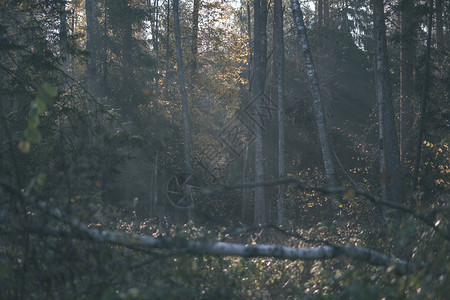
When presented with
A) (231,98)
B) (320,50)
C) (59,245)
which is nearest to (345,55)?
(320,50)

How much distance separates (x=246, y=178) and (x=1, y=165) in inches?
625

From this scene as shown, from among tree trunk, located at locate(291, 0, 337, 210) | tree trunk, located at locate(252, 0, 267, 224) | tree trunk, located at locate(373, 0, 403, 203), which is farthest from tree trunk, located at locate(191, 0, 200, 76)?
tree trunk, located at locate(373, 0, 403, 203)

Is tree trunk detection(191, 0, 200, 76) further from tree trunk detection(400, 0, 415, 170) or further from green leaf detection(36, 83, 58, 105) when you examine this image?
green leaf detection(36, 83, 58, 105)

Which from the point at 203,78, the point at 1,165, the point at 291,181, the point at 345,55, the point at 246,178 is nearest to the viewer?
the point at 291,181

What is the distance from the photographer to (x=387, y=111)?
13.5 m

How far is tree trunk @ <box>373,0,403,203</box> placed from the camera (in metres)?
13.0

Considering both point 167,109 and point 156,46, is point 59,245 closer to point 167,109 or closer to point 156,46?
point 167,109

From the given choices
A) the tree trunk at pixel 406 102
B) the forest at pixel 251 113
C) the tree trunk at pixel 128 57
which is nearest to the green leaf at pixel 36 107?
the forest at pixel 251 113

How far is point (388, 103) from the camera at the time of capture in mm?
13406

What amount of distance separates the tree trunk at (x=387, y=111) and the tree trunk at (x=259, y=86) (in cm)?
553

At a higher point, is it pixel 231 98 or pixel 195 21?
pixel 195 21

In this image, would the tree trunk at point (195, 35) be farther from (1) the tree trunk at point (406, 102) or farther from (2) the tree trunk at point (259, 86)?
(1) the tree trunk at point (406, 102)

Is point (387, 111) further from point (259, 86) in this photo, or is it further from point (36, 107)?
point (36, 107)

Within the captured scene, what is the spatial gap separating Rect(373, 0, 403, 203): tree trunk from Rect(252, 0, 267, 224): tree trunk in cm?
553
